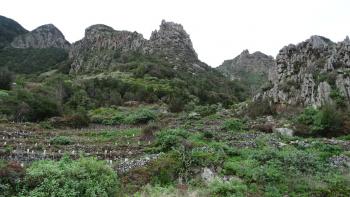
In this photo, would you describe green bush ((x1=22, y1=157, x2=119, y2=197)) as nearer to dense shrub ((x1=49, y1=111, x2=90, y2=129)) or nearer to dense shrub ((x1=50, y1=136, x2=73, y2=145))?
dense shrub ((x1=50, y1=136, x2=73, y2=145))

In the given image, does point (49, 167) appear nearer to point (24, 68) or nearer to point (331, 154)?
point (331, 154)

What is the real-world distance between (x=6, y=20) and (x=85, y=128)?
568ft

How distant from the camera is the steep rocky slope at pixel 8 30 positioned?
16281 cm

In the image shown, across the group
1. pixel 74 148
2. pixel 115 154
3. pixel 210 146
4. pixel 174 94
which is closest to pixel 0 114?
pixel 74 148

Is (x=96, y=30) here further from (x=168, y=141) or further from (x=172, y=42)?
(x=168, y=141)

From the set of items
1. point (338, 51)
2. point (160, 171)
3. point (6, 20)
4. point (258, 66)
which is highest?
point (6, 20)

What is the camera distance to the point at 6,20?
7500 inches

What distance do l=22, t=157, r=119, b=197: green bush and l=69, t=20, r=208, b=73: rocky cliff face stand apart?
3563 inches

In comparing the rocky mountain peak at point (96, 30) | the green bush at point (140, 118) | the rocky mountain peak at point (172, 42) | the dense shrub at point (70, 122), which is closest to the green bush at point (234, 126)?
the green bush at point (140, 118)

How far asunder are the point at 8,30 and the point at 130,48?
80509 mm

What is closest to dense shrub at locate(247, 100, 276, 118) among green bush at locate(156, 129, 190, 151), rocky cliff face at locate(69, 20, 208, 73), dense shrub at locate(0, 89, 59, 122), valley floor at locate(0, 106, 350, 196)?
valley floor at locate(0, 106, 350, 196)

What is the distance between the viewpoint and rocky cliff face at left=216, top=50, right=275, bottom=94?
135625 mm

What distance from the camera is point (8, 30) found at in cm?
17650

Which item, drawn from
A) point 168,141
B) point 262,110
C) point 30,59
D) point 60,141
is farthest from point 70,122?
point 30,59
